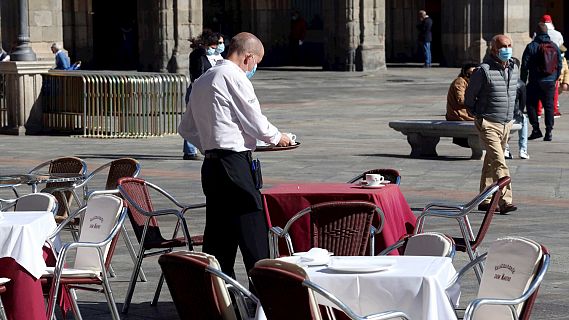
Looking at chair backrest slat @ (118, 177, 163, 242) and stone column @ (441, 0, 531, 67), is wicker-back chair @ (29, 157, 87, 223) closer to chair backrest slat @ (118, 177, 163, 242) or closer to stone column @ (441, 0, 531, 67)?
chair backrest slat @ (118, 177, 163, 242)

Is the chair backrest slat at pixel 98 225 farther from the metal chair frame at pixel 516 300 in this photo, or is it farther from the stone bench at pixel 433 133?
the stone bench at pixel 433 133

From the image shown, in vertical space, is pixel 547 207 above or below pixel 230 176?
below

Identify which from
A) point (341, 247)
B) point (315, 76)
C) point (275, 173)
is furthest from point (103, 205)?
point (315, 76)

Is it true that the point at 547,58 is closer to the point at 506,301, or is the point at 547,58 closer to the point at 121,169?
the point at 121,169

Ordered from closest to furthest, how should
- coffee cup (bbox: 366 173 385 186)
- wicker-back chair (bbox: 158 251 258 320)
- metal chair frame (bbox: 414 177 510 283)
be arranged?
wicker-back chair (bbox: 158 251 258 320), coffee cup (bbox: 366 173 385 186), metal chair frame (bbox: 414 177 510 283)

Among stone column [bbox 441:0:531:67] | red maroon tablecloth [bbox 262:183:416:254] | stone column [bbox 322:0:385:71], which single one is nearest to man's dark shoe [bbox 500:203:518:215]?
red maroon tablecloth [bbox 262:183:416:254]

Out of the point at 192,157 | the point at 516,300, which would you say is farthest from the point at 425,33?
the point at 516,300

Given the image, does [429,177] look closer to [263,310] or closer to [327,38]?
[263,310]

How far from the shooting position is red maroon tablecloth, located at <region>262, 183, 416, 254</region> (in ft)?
30.9

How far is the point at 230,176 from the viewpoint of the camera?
8.77 meters

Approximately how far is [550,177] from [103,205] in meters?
9.12

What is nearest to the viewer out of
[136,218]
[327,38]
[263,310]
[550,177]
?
[263,310]

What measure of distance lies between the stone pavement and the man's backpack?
110cm

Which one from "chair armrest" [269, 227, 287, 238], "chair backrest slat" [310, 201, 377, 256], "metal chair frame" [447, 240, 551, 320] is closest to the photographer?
"metal chair frame" [447, 240, 551, 320]
